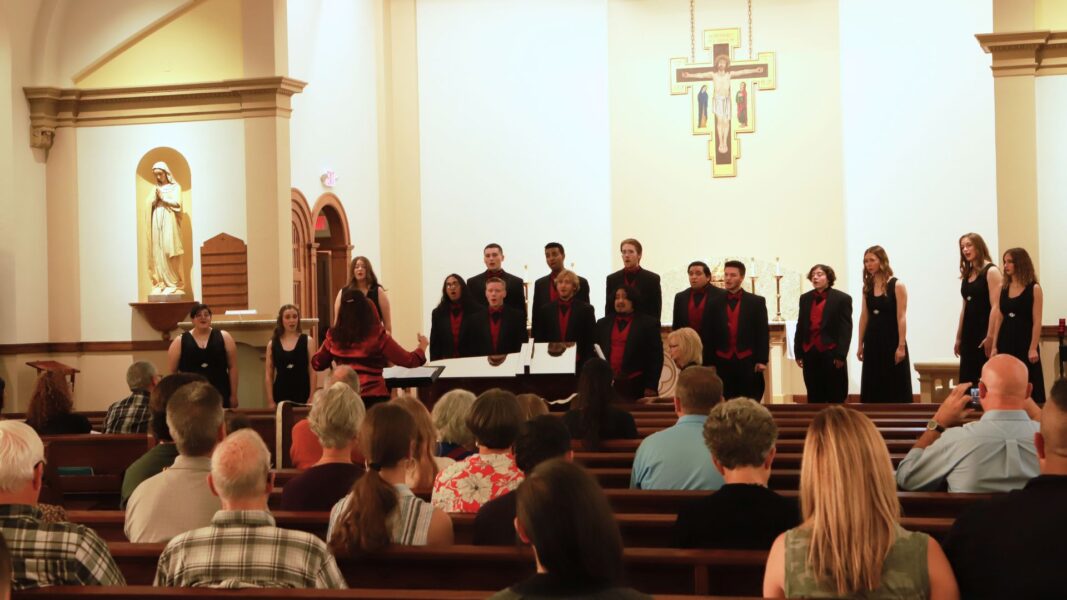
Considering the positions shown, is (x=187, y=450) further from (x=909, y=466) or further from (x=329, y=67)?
(x=329, y=67)

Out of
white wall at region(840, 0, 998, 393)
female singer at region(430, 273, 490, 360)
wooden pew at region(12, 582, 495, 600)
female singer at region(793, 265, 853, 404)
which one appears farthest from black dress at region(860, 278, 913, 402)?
wooden pew at region(12, 582, 495, 600)

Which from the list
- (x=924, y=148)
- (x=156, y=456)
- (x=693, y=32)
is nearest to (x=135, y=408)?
(x=156, y=456)

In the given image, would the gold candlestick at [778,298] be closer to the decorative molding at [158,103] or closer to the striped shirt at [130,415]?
the decorative molding at [158,103]

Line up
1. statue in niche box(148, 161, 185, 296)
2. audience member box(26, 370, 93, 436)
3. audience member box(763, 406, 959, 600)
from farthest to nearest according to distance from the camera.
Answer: statue in niche box(148, 161, 185, 296) < audience member box(26, 370, 93, 436) < audience member box(763, 406, 959, 600)

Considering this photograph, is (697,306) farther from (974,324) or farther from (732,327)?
(974,324)

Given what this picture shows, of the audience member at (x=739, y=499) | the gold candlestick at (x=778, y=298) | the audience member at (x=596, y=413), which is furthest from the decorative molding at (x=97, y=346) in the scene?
the audience member at (x=739, y=499)

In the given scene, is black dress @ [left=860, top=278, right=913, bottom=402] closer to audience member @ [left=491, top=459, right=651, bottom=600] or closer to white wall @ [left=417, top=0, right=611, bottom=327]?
white wall @ [left=417, top=0, right=611, bottom=327]

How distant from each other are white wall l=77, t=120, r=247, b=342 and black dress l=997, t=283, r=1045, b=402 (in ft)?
22.7

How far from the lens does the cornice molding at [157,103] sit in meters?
12.0

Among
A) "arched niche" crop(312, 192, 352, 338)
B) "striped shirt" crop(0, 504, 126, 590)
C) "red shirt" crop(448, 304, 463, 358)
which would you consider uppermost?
"arched niche" crop(312, 192, 352, 338)

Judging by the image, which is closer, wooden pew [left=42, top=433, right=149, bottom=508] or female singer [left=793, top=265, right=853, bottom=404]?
wooden pew [left=42, top=433, right=149, bottom=508]

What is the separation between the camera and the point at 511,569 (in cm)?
351

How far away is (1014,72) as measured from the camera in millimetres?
10523

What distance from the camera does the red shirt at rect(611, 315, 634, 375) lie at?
9.50 metres
